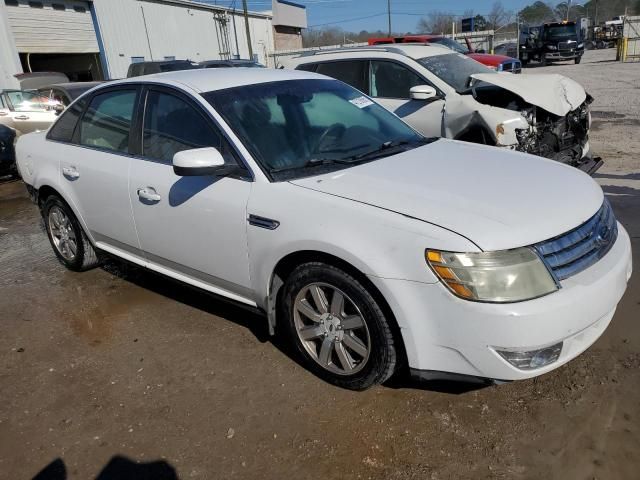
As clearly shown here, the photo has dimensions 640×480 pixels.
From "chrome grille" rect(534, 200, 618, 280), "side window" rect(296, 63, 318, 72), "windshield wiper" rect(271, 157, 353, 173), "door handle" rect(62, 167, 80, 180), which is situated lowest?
"chrome grille" rect(534, 200, 618, 280)

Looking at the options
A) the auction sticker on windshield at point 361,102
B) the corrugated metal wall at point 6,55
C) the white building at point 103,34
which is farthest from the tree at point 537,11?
the auction sticker on windshield at point 361,102

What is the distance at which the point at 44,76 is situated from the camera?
47.9ft

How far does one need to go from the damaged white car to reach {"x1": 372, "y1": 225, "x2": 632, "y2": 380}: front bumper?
351cm

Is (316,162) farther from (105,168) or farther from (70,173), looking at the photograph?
(70,173)

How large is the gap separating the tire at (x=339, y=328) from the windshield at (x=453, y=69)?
14.5 feet

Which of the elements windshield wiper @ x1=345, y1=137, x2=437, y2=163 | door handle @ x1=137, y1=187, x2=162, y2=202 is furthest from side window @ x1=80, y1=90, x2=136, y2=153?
windshield wiper @ x1=345, y1=137, x2=437, y2=163

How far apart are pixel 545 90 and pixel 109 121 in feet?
15.4

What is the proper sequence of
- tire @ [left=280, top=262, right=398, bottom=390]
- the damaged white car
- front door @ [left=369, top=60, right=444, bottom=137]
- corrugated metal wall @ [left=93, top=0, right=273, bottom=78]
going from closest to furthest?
tire @ [left=280, top=262, right=398, bottom=390] < the damaged white car < front door @ [left=369, top=60, right=444, bottom=137] < corrugated metal wall @ [left=93, top=0, right=273, bottom=78]

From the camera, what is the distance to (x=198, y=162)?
290 centimetres

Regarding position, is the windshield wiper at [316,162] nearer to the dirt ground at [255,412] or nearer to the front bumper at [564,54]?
the dirt ground at [255,412]

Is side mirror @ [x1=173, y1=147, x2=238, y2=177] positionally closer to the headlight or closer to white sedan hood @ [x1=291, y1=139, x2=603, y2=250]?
white sedan hood @ [x1=291, y1=139, x2=603, y2=250]

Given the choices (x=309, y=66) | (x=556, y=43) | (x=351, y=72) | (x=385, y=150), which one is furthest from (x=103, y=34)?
(x=385, y=150)

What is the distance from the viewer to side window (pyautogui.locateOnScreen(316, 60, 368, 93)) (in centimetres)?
697

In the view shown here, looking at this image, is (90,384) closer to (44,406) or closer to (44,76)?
(44,406)
